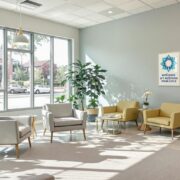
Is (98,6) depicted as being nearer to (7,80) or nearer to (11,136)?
(7,80)

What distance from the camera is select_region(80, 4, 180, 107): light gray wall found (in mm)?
6340

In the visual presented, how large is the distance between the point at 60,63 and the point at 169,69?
3.80 meters

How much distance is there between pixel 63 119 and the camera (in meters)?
5.31

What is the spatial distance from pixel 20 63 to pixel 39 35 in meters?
1.17

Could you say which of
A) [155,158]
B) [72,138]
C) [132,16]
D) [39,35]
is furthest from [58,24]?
[155,158]

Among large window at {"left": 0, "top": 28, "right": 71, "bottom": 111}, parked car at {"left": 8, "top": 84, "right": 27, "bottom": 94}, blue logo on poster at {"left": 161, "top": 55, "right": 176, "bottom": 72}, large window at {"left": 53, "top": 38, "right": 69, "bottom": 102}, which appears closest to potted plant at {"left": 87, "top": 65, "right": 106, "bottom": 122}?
large window at {"left": 53, "top": 38, "right": 69, "bottom": 102}

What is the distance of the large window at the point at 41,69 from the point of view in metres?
7.50

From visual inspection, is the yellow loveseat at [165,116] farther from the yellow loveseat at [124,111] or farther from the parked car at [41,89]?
the parked car at [41,89]

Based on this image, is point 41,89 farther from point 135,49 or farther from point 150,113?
point 150,113

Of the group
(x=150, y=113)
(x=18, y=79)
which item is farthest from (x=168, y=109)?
(x=18, y=79)

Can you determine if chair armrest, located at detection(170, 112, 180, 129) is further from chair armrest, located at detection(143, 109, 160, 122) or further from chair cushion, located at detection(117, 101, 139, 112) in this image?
chair cushion, located at detection(117, 101, 139, 112)

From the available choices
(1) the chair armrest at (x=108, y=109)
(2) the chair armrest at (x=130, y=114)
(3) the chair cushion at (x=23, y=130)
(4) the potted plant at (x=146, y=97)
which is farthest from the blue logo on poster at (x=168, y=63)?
(3) the chair cushion at (x=23, y=130)

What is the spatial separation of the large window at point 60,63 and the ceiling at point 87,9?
0.98 meters

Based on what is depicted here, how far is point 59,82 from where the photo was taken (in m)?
8.20
